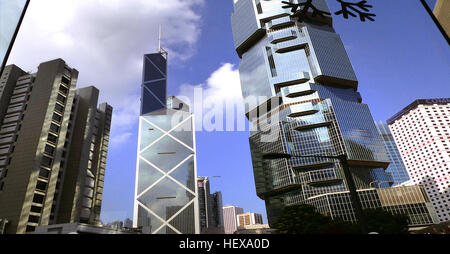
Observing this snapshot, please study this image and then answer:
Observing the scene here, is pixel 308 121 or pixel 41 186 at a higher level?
pixel 308 121

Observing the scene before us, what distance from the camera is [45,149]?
179ft

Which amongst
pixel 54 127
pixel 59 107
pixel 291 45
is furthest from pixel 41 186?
pixel 291 45

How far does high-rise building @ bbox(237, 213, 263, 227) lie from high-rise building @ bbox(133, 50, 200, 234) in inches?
4114

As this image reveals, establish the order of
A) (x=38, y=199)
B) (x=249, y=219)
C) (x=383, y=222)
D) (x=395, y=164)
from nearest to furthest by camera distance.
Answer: (x=383, y=222) → (x=38, y=199) → (x=395, y=164) → (x=249, y=219)

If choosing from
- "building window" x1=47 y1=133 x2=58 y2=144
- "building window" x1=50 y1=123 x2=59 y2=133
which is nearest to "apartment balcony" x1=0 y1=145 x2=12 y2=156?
"building window" x1=47 y1=133 x2=58 y2=144

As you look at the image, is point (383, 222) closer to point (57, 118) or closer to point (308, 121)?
point (308, 121)

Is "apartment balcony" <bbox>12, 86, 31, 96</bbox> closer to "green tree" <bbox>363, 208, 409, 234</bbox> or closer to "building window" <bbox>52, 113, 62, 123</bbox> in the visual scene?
"building window" <bbox>52, 113, 62, 123</bbox>

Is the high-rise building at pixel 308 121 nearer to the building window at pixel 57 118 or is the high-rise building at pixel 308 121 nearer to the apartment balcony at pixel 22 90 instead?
the building window at pixel 57 118

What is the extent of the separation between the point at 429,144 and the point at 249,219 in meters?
117

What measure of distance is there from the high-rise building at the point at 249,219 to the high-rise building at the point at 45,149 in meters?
131

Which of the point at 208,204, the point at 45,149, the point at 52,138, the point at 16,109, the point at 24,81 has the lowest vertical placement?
the point at 45,149

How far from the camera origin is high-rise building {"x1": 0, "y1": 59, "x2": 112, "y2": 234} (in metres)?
48.7
